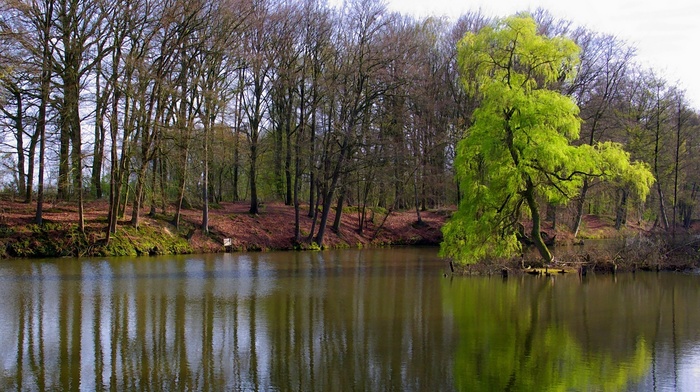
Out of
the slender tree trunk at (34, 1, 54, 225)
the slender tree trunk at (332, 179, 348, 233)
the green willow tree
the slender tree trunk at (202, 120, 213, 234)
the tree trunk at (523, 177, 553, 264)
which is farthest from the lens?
the slender tree trunk at (332, 179, 348, 233)

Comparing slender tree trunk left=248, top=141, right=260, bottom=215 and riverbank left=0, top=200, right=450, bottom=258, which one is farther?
slender tree trunk left=248, top=141, right=260, bottom=215

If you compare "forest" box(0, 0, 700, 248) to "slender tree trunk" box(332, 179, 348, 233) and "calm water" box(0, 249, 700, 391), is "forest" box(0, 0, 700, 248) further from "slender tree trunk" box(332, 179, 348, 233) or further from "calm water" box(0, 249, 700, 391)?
"calm water" box(0, 249, 700, 391)

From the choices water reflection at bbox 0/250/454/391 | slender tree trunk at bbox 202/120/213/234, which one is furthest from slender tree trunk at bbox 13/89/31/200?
slender tree trunk at bbox 202/120/213/234

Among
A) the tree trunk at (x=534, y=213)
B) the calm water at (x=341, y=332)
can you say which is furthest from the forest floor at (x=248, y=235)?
the calm water at (x=341, y=332)

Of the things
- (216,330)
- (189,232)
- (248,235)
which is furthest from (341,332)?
(248,235)

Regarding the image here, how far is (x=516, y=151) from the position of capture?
22.2 meters

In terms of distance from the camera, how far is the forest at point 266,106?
2655cm

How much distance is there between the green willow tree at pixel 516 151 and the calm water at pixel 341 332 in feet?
6.74

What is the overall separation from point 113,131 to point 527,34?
1828cm

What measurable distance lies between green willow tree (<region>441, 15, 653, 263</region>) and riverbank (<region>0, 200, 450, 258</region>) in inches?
556

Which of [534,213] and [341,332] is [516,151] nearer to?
[534,213]

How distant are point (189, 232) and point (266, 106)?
12.0m

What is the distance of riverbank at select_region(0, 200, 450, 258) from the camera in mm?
26609

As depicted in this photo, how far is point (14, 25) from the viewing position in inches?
991
